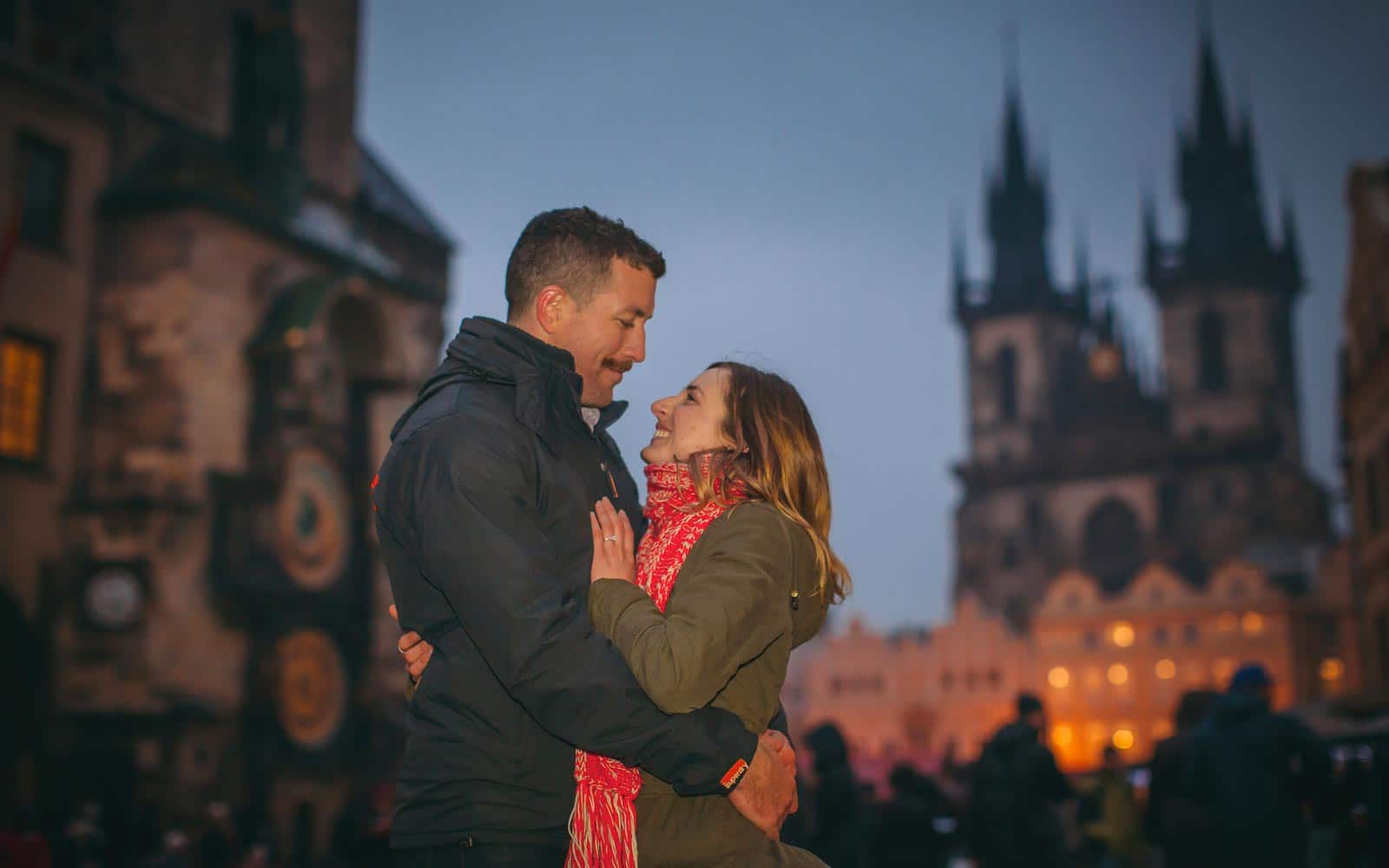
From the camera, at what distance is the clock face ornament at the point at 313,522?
720 inches

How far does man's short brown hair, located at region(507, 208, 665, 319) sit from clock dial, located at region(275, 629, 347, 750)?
14625 mm

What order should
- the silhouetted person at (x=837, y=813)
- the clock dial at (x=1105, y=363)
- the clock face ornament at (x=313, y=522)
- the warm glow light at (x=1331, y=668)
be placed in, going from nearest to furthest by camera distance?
1. the silhouetted person at (x=837, y=813)
2. the clock face ornament at (x=313, y=522)
3. the warm glow light at (x=1331, y=668)
4. the clock dial at (x=1105, y=363)

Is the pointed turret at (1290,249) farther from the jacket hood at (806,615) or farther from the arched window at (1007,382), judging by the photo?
the jacket hood at (806,615)

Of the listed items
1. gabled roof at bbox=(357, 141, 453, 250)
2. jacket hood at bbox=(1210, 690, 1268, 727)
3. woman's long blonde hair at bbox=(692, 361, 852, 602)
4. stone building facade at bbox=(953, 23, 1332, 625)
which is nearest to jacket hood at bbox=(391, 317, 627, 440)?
woman's long blonde hair at bbox=(692, 361, 852, 602)

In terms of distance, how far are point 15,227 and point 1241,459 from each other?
70410 millimetres

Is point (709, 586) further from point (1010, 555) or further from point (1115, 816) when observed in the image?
point (1010, 555)

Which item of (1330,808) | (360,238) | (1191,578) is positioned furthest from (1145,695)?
(1330,808)

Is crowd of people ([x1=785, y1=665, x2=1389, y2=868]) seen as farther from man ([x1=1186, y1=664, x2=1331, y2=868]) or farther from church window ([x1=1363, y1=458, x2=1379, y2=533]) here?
church window ([x1=1363, y1=458, x2=1379, y2=533])

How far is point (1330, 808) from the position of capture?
673 cm

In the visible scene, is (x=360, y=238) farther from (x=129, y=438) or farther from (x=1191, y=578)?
(x=1191, y=578)

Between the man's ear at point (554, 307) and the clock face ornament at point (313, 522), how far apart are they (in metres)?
14.8

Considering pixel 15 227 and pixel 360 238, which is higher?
pixel 360 238

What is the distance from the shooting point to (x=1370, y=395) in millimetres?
28469

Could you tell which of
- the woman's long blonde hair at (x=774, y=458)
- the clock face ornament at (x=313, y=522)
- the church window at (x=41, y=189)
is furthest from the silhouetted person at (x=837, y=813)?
the church window at (x=41, y=189)
